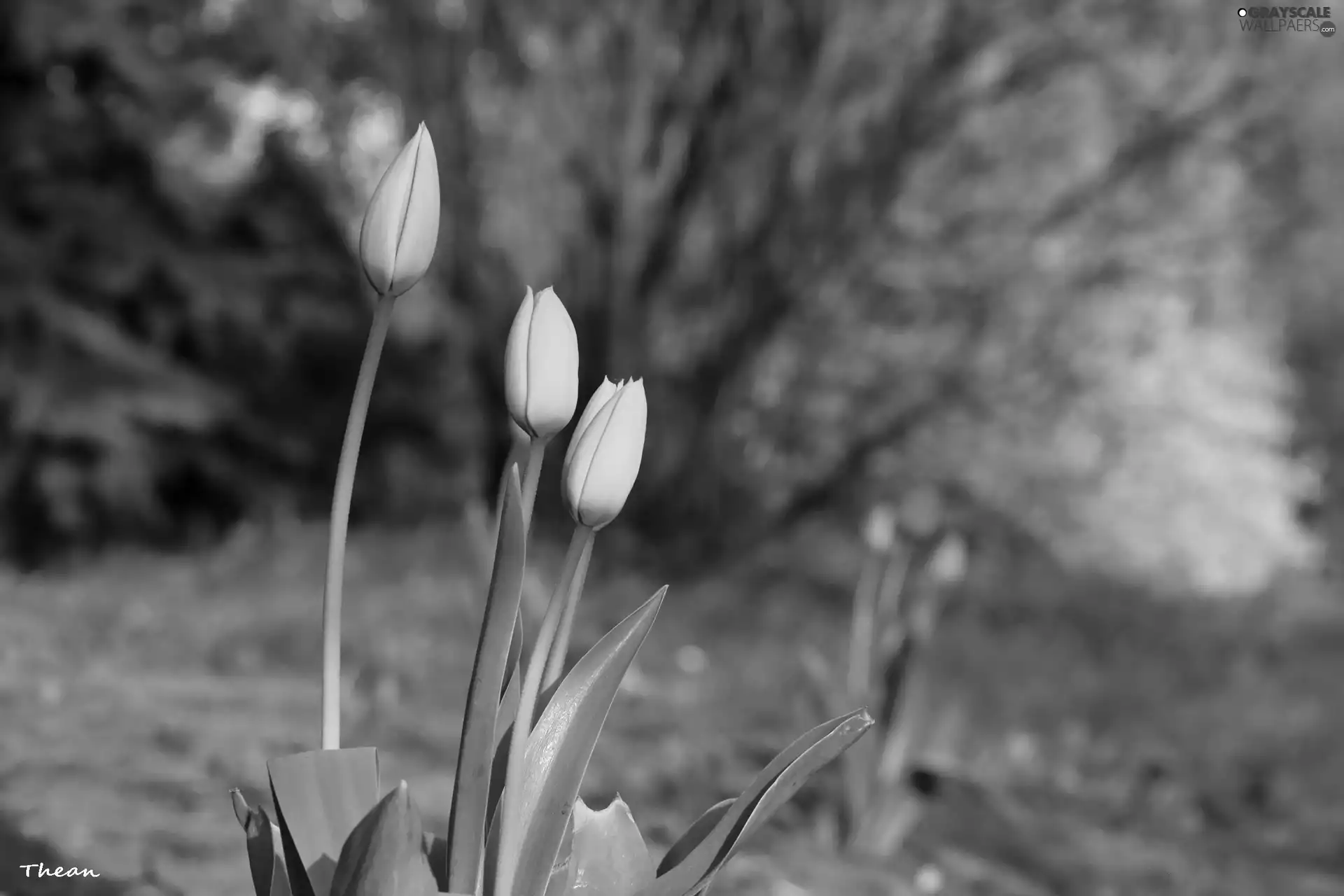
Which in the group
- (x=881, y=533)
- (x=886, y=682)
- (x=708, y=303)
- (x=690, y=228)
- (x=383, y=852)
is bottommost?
(x=383, y=852)

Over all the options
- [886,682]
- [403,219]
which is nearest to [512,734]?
[403,219]

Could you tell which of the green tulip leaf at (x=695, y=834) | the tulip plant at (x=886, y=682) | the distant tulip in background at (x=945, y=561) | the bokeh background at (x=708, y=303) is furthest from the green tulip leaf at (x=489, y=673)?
the bokeh background at (x=708, y=303)

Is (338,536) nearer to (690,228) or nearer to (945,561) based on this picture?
(945,561)

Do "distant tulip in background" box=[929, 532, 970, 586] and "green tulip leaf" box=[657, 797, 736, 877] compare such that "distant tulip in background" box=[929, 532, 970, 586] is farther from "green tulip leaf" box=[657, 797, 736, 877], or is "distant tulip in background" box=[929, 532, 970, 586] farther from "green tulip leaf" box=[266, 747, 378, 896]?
"green tulip leaf" box=[266, 747, 378, 896]

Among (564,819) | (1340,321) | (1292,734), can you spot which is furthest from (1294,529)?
(564,819)

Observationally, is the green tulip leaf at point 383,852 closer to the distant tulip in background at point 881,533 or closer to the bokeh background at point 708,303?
the distant tulip in background at point 881,533
